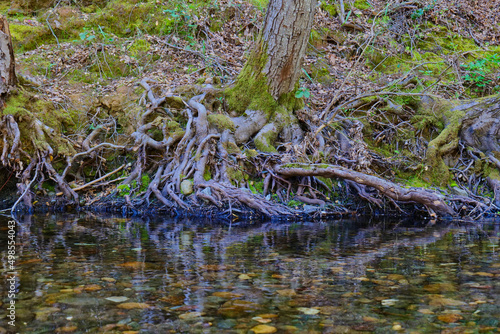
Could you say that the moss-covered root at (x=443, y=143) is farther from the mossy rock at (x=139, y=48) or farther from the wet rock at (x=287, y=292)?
the mossy rock at (x=139, y=48)

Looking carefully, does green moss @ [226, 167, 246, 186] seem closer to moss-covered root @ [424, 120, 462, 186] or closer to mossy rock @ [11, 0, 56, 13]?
moss-covered root @ [424, 120, 462, 186]

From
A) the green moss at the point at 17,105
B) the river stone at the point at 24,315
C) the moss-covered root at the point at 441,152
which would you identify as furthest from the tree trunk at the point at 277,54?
the river stone at the point at 24,315

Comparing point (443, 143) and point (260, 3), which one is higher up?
point (260, 3)

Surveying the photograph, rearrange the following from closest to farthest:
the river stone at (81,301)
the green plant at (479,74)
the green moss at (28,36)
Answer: the river stone at (81,301)
the green plant at (479,74)
the green moss at (28,36)

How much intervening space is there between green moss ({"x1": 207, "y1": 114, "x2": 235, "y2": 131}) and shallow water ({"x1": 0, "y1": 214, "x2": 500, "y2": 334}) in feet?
8.23

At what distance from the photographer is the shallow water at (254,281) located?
221 cm

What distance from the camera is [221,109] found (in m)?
7.48

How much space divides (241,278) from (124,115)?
19.0ft

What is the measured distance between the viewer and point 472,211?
6168 millimetres

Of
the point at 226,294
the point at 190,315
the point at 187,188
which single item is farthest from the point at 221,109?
the point at 190,315

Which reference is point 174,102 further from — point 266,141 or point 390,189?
point 390,189

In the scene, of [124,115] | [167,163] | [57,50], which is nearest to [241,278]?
[167,163]

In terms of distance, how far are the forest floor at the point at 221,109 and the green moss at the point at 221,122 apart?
0.04 meters

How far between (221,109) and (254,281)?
4.96 metres
